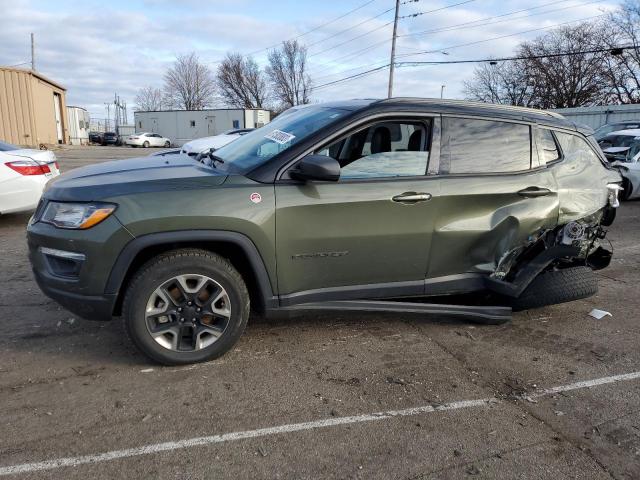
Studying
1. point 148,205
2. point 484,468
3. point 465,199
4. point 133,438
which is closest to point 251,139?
point 148,205

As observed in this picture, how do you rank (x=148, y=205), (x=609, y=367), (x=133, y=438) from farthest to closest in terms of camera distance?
(x=609, y=367), (x=148, y=205), (x=133, y=438)

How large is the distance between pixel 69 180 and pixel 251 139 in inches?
56.5

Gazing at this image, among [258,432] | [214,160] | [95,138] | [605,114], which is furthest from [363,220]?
[95,138]

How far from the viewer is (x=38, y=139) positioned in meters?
30.2

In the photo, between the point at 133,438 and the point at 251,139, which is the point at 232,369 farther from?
the point at 251,139

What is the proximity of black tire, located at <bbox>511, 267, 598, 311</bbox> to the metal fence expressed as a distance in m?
22.7

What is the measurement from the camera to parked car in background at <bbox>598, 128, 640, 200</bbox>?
37.7 ft

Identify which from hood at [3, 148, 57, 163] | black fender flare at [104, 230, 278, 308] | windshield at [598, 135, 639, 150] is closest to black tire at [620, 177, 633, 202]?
windshield at [598, 135, 639, 150]

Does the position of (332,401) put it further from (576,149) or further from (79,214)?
(576,149)

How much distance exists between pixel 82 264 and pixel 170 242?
0.55 meters

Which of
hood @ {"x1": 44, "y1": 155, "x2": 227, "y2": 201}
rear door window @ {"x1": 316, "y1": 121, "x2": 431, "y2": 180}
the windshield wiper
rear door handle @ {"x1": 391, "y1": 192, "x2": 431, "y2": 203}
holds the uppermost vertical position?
rear door window @ {"x1": 316, "y1": 121, "x2": 431, "y2": 180}

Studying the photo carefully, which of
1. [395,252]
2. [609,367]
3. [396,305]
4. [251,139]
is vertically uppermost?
[251,139]

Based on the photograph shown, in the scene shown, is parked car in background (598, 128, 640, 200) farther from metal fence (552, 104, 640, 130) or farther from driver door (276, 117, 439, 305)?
metal fence (552, 104, 640, 130)

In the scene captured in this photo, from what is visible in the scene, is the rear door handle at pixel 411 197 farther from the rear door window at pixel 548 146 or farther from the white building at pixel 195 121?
the white building at pixel 195 121
